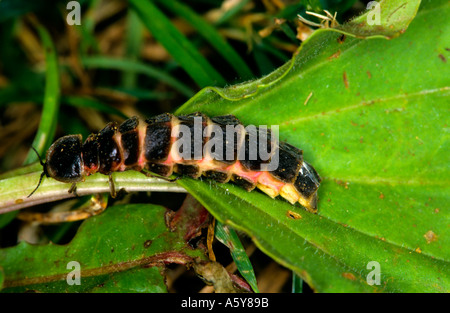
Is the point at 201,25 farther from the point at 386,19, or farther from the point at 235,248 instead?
the point at 235,248

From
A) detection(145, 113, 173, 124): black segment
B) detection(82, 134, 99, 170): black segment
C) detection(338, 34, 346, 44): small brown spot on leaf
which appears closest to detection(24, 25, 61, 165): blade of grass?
detection(82, 134, 99, 170): black segment

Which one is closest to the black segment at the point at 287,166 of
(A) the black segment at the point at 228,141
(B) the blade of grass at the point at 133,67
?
(A) the black segment at the point at 228,141

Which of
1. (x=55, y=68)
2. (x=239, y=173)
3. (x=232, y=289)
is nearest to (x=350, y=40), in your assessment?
(x=239, y=173)

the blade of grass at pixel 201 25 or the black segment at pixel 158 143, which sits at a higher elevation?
the blade of grass at pixel 201 25

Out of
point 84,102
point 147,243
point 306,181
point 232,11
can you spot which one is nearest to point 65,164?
point 147,243

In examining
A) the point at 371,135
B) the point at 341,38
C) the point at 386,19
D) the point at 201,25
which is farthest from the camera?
the point at 201,25

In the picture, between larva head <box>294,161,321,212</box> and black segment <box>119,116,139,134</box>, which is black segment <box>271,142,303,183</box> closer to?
larva head <box>294,161,321,212</box>

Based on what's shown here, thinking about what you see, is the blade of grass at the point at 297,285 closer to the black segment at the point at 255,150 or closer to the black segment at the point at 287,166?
the black segment at the point at 287,166
